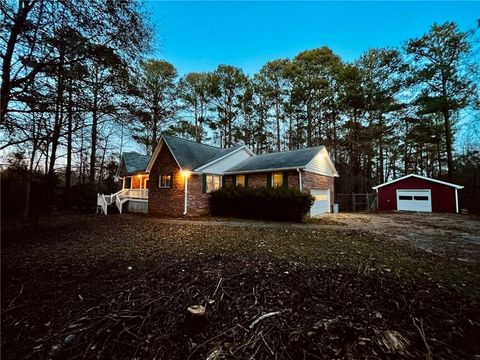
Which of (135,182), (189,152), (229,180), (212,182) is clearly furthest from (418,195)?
(135,182)

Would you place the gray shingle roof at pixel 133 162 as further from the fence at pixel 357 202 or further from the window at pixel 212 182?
the fence at pixel 357 202

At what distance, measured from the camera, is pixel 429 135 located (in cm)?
1855

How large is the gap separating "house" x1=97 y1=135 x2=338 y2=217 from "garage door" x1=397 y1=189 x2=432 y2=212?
6.07m

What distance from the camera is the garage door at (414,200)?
52.0 feet

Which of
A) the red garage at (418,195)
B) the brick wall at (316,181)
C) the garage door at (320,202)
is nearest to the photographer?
the brick wall at (316,181)

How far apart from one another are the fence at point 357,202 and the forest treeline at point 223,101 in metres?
2.40

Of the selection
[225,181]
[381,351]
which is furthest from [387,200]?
[381,351]

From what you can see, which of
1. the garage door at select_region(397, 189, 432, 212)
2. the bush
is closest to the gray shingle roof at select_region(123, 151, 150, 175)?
the bush

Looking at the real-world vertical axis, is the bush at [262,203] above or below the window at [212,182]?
below

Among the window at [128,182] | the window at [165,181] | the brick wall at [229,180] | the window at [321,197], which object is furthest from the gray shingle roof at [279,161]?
the window at [128,182]

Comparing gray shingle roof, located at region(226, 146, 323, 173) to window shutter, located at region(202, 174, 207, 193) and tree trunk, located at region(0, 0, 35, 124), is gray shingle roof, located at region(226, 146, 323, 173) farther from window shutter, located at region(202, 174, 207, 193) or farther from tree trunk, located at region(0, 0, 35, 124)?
tree trunk, located at region(0, 0, 35, 124)

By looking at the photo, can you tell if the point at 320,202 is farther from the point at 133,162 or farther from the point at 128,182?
the point at 133,162

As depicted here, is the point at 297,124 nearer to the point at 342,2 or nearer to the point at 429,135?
the point at 429,135

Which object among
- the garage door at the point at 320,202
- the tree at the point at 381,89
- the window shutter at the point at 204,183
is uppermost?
the tree at the point at 381,89
